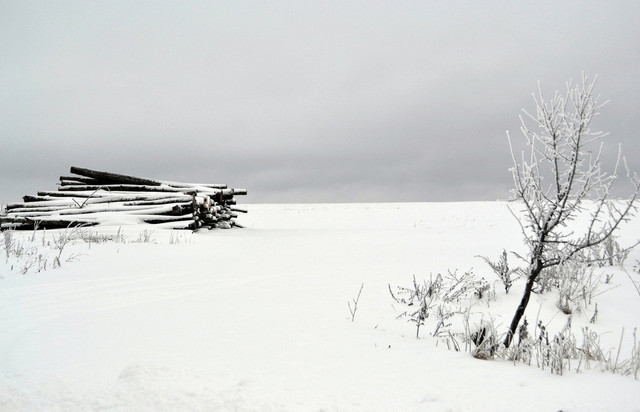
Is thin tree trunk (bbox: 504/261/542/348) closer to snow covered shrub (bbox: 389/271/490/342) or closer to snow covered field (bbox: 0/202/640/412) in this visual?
snow covered field (bbox: 0/202/640/412)

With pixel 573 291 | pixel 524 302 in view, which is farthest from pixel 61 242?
pixel 573 291

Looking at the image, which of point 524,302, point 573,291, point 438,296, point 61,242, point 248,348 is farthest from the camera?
point 61,242

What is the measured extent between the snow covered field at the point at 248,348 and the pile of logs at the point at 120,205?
195 inches

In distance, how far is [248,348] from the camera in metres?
2.33

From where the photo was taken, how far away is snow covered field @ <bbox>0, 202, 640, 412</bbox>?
1.71 meters

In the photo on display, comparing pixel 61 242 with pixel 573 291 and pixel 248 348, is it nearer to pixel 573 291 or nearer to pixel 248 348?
pixel 248 348

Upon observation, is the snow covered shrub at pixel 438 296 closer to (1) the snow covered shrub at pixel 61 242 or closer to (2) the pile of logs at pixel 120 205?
(1) the snow covered shrub at pixel 61 242

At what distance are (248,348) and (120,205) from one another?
958 centimetres

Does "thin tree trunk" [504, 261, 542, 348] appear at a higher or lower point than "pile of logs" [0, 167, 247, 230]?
lower

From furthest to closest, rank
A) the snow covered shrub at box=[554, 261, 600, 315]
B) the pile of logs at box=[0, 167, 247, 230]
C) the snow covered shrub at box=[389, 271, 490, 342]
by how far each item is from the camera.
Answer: the pile of logs at box=[0, 167, 247, 230]
the snow covered shrub at box=[554, 261, 600, 315]
the snow covered shrub at box=[389, 271, 490, 342]

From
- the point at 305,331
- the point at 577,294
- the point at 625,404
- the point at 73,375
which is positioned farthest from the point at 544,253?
the point at 73,375

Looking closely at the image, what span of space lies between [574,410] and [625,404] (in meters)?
0.26

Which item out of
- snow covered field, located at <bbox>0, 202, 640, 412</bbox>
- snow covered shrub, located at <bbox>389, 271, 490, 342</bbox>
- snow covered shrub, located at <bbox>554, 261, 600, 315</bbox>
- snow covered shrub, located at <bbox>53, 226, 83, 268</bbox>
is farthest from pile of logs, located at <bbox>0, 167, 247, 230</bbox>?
snow covered shrub, located at <bbox>554, 261, 600, 315</bbox>

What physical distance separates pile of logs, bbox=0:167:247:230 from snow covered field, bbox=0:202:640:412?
496 cm
